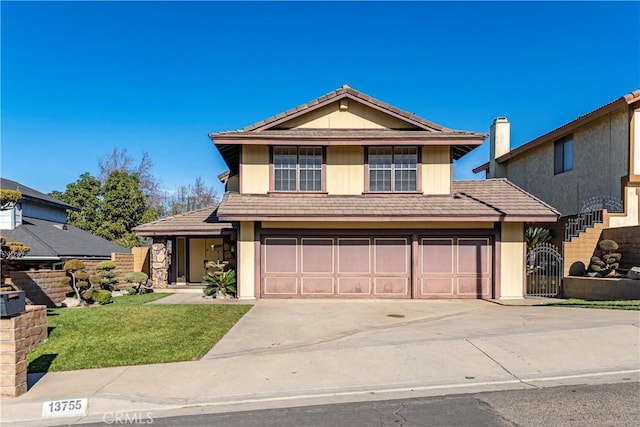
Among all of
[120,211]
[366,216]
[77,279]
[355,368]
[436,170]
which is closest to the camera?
[355,368]

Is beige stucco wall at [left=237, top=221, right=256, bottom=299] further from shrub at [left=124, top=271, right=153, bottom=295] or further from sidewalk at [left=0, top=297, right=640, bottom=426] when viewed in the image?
sidewalk at [left=0, top=297, right=640, bottom=426]

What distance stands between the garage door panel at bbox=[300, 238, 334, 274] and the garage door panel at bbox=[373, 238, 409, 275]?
5.19ft

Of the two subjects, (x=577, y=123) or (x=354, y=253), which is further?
(x=577, y=123)

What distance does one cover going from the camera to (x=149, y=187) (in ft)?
156

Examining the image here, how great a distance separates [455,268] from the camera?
1564cm

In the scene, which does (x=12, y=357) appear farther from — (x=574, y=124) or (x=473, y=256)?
(x=574, y=124)

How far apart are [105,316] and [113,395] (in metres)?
5.72

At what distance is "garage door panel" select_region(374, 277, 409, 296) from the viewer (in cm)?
1566

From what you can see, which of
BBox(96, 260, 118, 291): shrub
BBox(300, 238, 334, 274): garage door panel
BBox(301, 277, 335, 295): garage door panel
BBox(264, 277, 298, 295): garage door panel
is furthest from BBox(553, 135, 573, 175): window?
BBox(96, 260, 118, 291): shrub

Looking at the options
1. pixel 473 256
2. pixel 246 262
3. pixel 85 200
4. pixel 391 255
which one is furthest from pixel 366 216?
pixel 85 200

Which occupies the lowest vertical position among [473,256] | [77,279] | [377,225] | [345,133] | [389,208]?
[77,279]

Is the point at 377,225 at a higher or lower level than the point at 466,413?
higher

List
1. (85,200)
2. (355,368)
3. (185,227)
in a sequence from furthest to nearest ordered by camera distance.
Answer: (85,200) → (185,227) → (355,368)

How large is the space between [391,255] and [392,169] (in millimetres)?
3134
